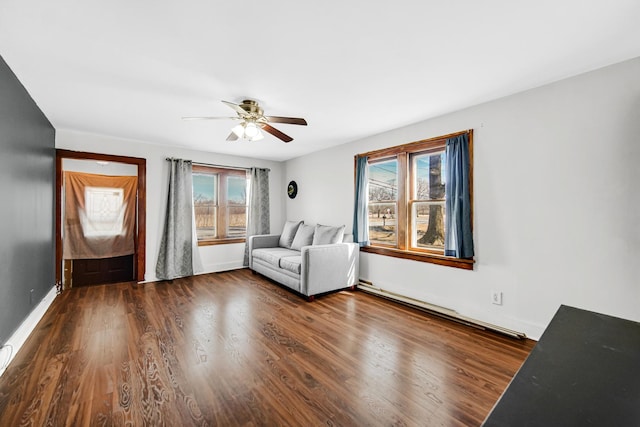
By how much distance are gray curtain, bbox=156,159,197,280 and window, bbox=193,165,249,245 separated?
0.23m

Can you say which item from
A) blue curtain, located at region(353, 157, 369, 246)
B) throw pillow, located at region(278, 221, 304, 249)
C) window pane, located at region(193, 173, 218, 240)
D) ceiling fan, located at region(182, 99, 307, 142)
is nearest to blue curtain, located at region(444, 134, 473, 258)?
blue curtain, located at region(353, 157, 369, 246)

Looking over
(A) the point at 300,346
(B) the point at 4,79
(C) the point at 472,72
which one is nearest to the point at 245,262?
(A) the point at 300,346

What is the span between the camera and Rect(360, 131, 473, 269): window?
3305 millimetres

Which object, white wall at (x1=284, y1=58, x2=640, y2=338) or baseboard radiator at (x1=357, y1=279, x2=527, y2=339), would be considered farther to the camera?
baseboard radiator at (x1=357, y1=279, x2=527, y2=339)

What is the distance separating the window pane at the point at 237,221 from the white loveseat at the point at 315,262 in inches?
32.8

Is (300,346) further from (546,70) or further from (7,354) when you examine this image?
(546,70)

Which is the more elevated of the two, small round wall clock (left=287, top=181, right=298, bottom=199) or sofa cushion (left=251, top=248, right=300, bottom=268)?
small round wall clock (left=287, top=181, right=298, bottom=199)

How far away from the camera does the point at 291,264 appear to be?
379 centimetres

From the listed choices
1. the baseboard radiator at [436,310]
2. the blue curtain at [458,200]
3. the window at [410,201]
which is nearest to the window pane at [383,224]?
the window at [410,201]

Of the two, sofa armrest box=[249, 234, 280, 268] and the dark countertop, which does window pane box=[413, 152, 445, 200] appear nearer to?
the dark countertop

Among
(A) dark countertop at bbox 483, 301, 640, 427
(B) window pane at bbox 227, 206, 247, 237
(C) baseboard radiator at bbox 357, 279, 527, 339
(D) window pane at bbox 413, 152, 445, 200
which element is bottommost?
(C) baseboard radiator at bbox 357, 279, 527, 339

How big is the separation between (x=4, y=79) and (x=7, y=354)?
2140 mm

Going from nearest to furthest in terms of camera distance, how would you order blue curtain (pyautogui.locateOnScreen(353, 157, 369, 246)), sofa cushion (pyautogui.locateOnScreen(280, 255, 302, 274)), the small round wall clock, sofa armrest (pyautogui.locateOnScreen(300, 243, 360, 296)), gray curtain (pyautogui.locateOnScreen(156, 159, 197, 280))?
1. sofa armrest (pyautogui.locateOnScreen(300, 243, 360, 296))
2. sofa cushion (pyautogui.locateOnScreen(280, 255, 302, 274))
3. blue curtain (pyautogui.locateOnScreen(353, 157, 369, 246))
4. gray curtain (pyautogui.locateOnScreen(156, 159, 197, 280))
5. the small round wall clock

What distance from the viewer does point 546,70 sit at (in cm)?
218
